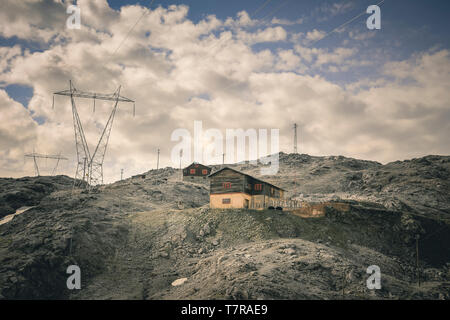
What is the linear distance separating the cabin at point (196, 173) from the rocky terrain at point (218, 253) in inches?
1678

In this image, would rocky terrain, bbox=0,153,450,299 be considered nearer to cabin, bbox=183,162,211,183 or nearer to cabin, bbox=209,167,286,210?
cabin, bbox=209,167,286,210

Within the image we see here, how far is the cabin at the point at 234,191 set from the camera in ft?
140

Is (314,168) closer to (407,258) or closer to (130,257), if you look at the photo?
(407,258)

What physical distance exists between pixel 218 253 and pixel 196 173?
67211 millimetres

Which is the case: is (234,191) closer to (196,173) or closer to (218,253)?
(218,253)

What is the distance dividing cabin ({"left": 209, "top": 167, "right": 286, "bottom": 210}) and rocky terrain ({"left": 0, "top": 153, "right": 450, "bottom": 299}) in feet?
8.49

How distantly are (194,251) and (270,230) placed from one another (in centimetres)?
987

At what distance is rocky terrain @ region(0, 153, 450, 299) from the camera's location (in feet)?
77.8

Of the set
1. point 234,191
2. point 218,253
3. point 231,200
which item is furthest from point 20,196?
point 218,253

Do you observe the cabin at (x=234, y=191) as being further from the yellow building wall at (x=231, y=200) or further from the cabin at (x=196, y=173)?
the cabin at (x=196, y=173)

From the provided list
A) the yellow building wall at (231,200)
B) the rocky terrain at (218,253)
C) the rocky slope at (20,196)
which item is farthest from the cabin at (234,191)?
the rocky slope at (20,196)

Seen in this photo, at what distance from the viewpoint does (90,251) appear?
Answer: 3228 cm
